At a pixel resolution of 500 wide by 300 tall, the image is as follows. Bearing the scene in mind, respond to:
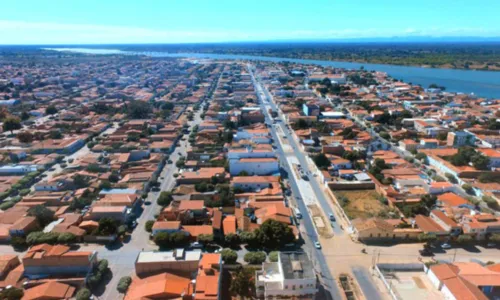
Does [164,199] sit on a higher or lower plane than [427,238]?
higher

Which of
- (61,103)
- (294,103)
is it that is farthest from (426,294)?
(61,103)

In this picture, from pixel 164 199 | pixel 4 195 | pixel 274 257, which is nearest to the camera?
pixel 274 257

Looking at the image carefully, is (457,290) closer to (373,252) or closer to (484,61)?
(373,252)

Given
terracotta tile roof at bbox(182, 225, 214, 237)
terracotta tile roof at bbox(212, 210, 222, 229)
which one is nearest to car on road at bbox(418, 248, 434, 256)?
terracotta tile roof at bbox(212, 210, 222, 229)

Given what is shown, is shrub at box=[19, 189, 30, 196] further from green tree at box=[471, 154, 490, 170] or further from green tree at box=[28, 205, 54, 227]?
green tree at box=[471, 154, 490, 170]

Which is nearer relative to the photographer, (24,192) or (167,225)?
(167,225)

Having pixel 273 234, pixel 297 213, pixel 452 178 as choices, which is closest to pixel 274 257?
pixel 273 234

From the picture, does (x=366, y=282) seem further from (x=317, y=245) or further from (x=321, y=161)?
(x=321, y=161)
